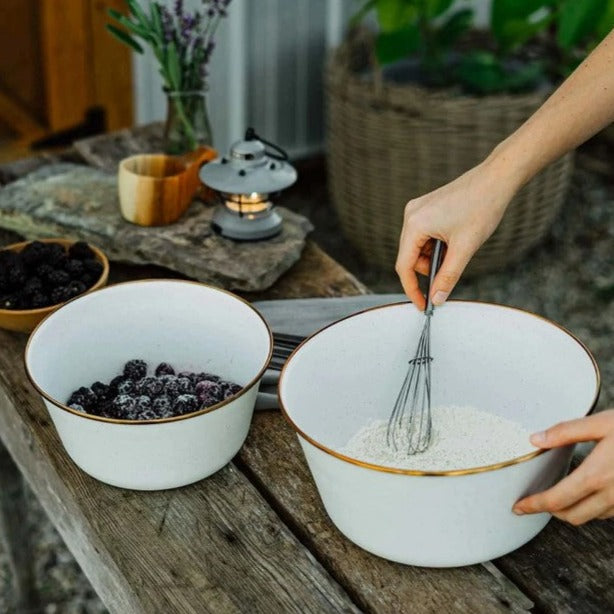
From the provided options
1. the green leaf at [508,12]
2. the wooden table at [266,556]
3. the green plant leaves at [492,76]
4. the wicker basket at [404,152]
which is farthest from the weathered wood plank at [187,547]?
the green plant leaves at [492,76]

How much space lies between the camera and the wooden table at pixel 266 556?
0.98 meters

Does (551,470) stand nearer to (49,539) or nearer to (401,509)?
(401,509)

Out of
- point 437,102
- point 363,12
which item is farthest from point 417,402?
point 363,12

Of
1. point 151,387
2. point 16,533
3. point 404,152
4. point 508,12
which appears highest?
point 508,12

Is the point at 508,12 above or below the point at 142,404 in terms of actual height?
above

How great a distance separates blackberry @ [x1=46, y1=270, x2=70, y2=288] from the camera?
1402mm

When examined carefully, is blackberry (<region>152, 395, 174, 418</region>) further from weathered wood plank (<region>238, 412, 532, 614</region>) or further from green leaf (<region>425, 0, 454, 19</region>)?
green leaf (<region>425, 0, 454, 19</region>)

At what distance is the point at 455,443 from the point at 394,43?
1.68 meters

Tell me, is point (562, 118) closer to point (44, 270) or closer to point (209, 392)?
point (209, 392)

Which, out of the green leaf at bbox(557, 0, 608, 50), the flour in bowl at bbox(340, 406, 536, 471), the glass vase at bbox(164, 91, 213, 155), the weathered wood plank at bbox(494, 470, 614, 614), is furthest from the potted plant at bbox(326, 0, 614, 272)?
the weathered wood plank at bbox(494, 470, 614, 614)

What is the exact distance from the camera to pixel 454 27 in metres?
2.75

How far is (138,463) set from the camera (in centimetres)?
108

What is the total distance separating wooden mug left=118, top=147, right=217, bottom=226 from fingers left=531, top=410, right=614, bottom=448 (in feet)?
2.76

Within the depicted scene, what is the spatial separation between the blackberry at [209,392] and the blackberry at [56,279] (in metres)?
0.33
